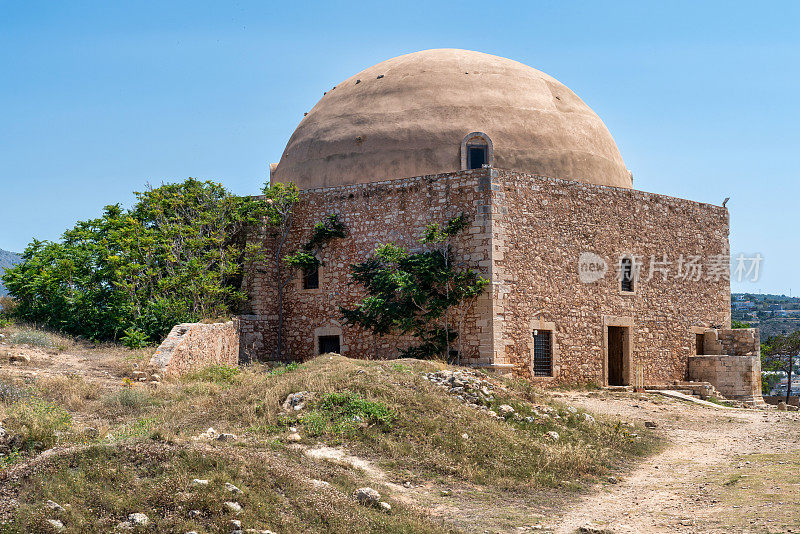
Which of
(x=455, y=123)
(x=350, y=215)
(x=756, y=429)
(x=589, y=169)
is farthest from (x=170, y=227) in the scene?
(x=756, y=429)

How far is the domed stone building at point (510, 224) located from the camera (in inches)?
597

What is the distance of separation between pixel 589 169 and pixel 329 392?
989 cm

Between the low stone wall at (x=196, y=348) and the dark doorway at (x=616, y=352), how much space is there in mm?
8035

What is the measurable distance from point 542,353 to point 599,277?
7.22 feet

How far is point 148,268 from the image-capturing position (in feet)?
53.3

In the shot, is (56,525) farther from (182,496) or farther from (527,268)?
(527,268)

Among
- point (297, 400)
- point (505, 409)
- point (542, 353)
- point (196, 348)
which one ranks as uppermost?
point (196, 348)

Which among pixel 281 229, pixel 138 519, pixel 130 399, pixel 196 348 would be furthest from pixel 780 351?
pixel 138 519

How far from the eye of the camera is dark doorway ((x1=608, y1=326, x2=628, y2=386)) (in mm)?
16828

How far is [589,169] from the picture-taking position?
17.3m

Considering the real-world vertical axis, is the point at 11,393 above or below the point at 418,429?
above

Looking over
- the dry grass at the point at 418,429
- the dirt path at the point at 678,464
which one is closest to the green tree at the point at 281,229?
the dry grass at the point at 418,429

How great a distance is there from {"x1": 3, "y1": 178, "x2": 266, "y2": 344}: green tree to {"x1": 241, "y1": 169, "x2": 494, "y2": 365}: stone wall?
764 millimetres

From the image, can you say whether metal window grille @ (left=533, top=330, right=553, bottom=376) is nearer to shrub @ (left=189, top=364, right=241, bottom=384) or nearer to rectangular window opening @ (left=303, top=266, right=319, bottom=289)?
rectangular window opening @ (left=303, top=266, right=319, bottom=289)
